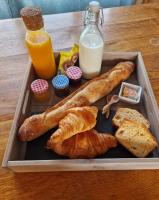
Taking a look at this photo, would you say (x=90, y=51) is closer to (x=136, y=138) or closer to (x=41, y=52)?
(x=41, y=52)

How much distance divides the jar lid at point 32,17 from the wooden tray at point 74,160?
0.52ft

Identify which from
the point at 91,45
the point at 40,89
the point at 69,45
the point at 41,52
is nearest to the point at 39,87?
the point at 40,89

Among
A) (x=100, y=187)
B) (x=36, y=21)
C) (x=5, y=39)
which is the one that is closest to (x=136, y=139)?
(x=100, y=187)

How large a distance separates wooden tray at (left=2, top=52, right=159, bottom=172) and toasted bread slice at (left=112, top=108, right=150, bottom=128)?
26 mm

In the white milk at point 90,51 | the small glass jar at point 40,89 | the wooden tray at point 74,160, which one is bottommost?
the wooden tray at point 74,160

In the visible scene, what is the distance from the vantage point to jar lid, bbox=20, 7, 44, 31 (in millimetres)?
543

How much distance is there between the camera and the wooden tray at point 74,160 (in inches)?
18.0

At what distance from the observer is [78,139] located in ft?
1.62

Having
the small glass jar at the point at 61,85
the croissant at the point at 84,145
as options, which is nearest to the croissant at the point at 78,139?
the croissant at the point at 84,145

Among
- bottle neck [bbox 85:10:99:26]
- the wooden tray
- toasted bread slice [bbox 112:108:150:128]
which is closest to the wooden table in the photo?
the wooden tray

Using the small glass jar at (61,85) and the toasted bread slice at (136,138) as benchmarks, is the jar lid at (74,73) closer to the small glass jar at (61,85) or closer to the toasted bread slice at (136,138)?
the small glass jar at (61,85)

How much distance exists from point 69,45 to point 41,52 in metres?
0.25

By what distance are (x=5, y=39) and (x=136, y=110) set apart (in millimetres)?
654

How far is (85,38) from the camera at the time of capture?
25.7 inches
